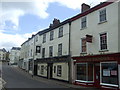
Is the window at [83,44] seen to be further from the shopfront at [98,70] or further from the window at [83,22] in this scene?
the window at [83,22]

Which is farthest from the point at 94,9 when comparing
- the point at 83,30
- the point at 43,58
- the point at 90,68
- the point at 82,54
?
the point at 43,58

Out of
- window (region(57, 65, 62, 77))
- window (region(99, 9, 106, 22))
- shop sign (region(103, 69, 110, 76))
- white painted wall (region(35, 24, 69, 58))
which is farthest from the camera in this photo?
window (region(57, 65, 62, 77))

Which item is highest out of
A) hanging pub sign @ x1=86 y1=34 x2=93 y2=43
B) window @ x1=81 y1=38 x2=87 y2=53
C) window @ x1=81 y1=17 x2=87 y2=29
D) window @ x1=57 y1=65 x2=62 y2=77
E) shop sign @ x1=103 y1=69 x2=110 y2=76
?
window @ x1=81 y1=17 x2=87 y2=29

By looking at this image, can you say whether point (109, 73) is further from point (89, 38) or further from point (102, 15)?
point (102, 15)

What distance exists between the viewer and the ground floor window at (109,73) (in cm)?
1566

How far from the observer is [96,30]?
18.2 meters

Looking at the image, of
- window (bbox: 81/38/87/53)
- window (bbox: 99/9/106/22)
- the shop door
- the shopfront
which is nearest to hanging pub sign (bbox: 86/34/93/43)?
window (bbox: 81/38/87/53)

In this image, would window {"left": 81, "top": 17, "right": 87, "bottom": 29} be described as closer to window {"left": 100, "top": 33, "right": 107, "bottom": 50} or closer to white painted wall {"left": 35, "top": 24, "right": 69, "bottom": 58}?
white painted wall {"left": 35, "top": 24, "right": 69, "bottom": 58}

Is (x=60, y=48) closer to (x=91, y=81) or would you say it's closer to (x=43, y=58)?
(x=43, y=58)

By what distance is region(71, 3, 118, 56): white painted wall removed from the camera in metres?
16.0

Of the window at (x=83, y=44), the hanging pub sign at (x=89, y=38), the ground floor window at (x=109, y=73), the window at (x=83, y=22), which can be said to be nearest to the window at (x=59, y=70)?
the window at (x=83, y=44)

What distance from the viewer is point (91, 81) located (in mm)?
18844

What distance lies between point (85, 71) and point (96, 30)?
473 centimetres

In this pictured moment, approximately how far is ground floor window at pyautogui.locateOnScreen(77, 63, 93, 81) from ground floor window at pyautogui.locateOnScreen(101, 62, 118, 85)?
2078 mm
